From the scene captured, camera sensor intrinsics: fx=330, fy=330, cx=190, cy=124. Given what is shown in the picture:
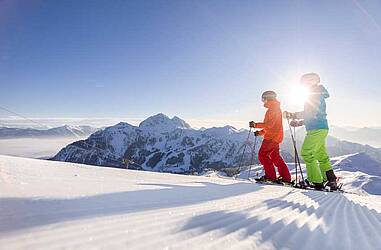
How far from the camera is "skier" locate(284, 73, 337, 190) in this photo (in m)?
7.73

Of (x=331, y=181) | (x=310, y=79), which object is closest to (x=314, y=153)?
(x=331, y=181)

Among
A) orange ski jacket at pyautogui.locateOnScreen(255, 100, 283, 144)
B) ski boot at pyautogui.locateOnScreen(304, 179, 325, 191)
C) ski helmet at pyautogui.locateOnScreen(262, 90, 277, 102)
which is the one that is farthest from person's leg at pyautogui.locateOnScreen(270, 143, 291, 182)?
ski helmet at pyautogui.locateOnScreen(262, 90, 277, 102)

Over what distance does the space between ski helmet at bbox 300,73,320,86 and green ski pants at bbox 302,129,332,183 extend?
1.15m

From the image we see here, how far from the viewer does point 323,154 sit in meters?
8.05

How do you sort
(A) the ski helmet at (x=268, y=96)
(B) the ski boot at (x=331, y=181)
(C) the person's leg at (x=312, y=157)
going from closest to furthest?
(C) the person's leg at (x=312, y=157)
(B) the ski boot at (x=331, y=181)
(A) the ski helmet at (x=268, y=96)

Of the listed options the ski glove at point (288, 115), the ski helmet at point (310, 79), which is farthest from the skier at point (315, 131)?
the ski glove at point (288, 115)

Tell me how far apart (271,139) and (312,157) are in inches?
45.2

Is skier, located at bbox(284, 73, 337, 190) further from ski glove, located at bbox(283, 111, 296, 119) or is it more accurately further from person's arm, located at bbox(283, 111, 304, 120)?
ski glove, located at bbox(283, 111, 296, 119)

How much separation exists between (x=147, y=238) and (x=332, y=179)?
296 inches

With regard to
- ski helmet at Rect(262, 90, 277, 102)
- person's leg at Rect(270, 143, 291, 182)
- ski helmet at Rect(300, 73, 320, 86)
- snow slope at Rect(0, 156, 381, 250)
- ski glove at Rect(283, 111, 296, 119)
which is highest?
ski helmet at Rect(300, 73, 320, 86)

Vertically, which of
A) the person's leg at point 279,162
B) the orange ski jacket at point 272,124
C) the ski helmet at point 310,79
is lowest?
the person's leg at point 279,162

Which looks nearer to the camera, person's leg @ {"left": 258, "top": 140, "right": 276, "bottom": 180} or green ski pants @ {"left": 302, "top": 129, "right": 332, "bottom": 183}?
green ski pants @ {"left": 302, "top": 129, "right": 332, "bottom": 183}

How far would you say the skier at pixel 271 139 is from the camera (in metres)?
8.38

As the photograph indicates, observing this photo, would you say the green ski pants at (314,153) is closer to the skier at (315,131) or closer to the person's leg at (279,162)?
the skier at (315,131)
